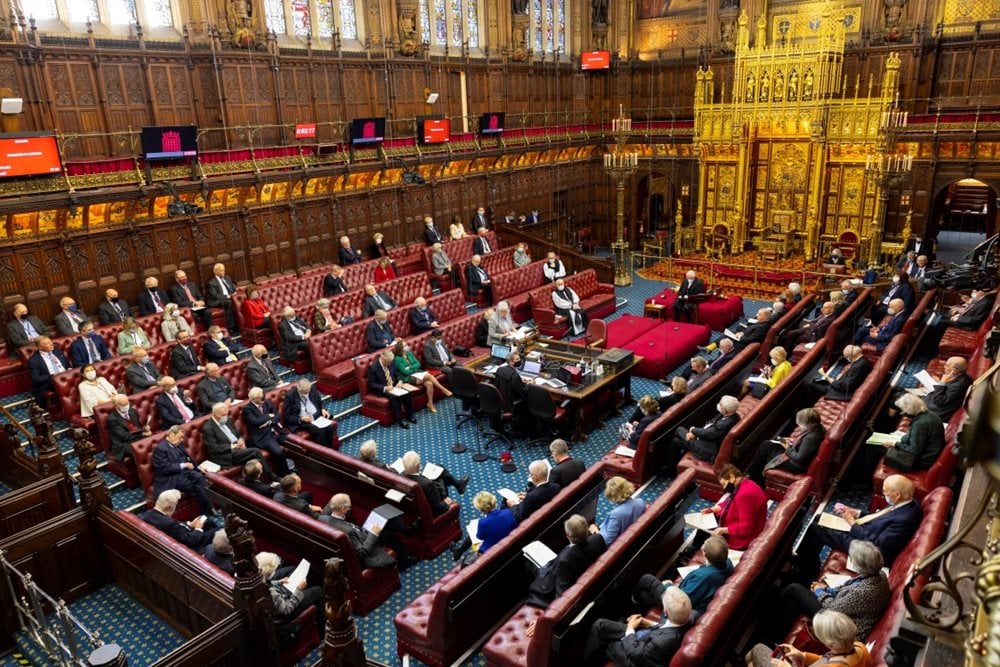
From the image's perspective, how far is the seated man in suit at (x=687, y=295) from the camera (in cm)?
1397

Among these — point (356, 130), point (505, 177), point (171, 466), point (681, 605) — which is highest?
Result: point (356, 130)

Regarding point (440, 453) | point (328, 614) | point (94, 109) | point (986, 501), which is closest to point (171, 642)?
point (328, 614)

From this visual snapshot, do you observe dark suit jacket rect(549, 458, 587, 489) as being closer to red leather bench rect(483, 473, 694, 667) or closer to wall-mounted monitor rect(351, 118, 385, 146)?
red leather bench rect(483, 473, 694, 667)

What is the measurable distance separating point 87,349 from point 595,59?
18.1 meters

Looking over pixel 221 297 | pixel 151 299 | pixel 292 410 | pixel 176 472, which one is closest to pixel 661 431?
pixel 292 410

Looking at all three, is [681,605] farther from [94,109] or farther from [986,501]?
[94,109]

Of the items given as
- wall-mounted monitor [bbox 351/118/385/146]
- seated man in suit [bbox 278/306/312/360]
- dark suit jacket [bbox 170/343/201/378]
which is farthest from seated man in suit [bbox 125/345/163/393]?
wall-mounted monitor [bbox 351/118/385/146]

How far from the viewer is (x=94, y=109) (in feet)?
42.5

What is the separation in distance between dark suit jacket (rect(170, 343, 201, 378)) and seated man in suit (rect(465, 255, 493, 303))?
6395mm

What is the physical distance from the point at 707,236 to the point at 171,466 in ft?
56.4

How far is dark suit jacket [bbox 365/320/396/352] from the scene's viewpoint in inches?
446

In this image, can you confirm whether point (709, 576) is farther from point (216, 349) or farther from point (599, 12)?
point (599, 12)

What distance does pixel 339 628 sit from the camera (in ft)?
12.8

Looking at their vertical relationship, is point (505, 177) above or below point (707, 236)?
above
